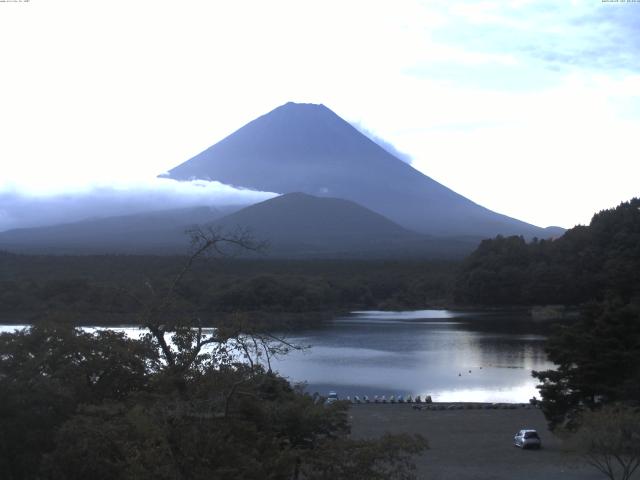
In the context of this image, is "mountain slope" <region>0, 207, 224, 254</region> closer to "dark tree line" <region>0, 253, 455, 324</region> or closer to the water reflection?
"dark tree line" <region>0, 253, 455, 324</region>

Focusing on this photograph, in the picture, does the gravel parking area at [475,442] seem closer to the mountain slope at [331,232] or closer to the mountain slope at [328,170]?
the mountain slope at [331,232]

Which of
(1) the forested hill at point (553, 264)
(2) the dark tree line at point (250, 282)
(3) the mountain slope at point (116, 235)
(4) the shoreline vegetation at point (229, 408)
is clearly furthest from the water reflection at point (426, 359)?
(3) the mountain slope at point (116, 235)

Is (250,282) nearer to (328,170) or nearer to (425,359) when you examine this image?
(425,359)

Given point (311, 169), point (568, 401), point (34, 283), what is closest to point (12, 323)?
point (34, 283)

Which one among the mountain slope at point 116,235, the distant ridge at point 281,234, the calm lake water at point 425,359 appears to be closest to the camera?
the calm lake water at point 425,359

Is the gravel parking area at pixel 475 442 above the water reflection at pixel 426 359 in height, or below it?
above

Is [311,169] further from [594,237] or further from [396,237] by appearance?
[594,237]

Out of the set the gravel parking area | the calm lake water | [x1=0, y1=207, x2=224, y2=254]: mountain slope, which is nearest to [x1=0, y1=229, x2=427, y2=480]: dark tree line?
the gravel parking area
